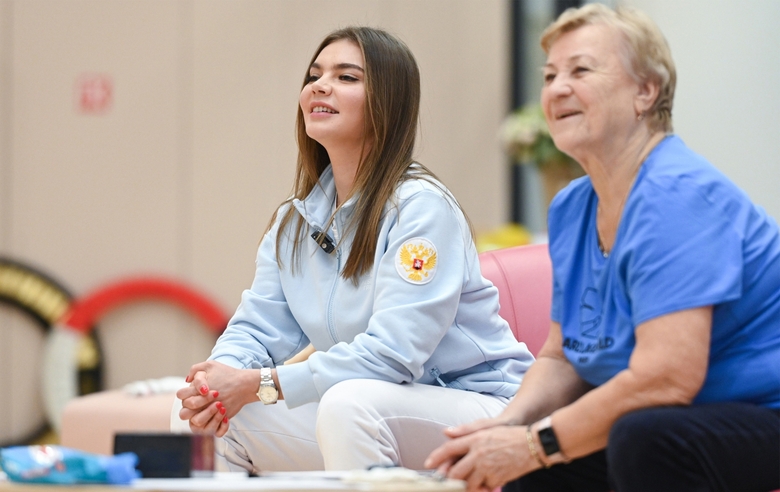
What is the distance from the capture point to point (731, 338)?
1.32 m

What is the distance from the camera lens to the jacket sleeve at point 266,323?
6.38 ft

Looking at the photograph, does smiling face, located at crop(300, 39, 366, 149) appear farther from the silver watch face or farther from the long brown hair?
the silver watch face

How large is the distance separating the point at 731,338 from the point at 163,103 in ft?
→ 11.7

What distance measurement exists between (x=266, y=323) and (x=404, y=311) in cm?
43

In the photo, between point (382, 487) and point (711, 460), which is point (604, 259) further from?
point (382, 487)

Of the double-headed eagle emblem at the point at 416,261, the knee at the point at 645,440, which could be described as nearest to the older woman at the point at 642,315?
the knee at the point at 645,440

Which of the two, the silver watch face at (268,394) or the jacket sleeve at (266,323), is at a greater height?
the jacket sleeve at (266,323)

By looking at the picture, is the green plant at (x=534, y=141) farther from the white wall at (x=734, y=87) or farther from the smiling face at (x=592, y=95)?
the smiling face at (x=592, y=95)

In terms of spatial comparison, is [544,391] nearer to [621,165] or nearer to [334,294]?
[621,165]

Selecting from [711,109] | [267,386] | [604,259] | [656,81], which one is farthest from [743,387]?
[711,109]

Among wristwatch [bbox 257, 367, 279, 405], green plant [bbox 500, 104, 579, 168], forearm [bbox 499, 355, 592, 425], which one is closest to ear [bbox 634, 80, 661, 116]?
forearm [bbox 499, 355, 592, 425]

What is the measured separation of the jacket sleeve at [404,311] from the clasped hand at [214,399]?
0.36 feet

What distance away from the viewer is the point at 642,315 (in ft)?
4.14

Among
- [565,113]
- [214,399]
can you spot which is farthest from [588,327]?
[214,399]
